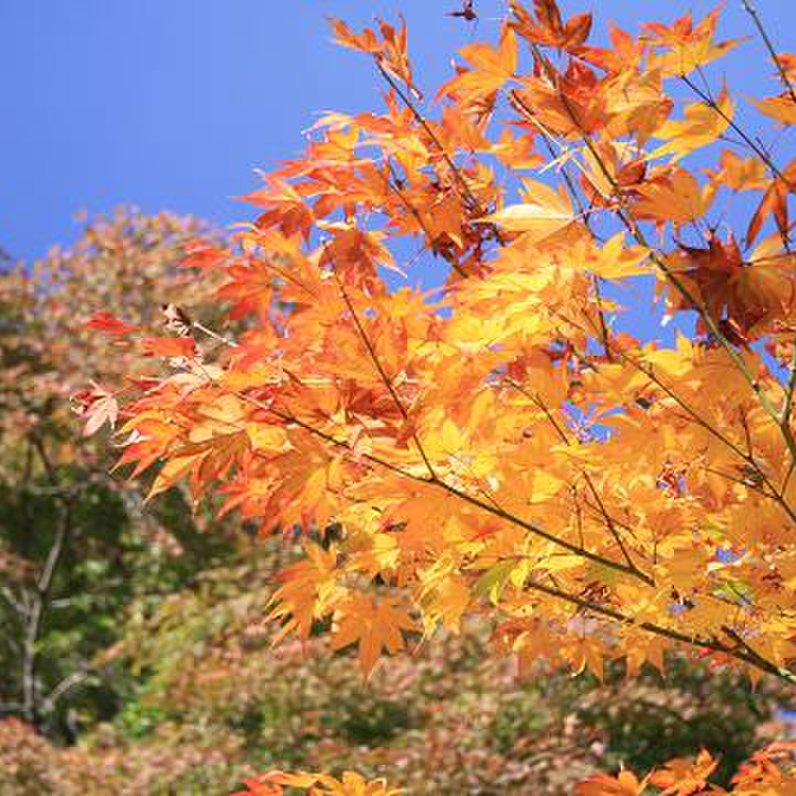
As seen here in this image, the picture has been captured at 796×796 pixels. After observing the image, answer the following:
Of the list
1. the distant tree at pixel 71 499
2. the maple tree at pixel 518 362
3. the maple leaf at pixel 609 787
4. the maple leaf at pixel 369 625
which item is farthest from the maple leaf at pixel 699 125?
the distant tree at pixel 71 499

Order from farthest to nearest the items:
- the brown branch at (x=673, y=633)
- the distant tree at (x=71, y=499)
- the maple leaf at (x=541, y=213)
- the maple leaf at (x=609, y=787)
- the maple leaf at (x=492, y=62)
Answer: the distant tree at (x=71, y=499) → the maple leaf at (x=609, y=787) → the brown branch at (x=673, y=633) → the maple leaf at (x=492, y=62) → the maple leaf at (x=541, y=213)

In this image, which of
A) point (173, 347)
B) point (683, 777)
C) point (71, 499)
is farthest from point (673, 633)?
point (71, 499)

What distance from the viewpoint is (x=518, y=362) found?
1990mm

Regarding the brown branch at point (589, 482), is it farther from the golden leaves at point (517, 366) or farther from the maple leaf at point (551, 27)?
the maple leaf at point (551, 27)

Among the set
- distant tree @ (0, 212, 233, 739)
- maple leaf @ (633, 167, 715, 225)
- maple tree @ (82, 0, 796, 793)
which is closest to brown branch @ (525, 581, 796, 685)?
maple tree @ (82, 0, 796, 793)

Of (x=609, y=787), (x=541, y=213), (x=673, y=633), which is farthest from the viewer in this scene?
(x=609, y=787)

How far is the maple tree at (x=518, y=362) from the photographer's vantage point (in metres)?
1.65

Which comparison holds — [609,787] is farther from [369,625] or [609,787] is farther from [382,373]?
[382,373]

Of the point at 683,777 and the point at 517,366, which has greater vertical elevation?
the point at 517,366

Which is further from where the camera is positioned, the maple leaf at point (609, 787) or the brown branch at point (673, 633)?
the maple leaf at point (609, 787)

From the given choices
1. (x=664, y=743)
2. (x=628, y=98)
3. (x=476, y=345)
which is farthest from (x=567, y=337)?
(x=664, y=743)

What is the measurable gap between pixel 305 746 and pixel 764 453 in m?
6.22

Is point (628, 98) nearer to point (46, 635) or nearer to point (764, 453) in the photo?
point (764, 453)

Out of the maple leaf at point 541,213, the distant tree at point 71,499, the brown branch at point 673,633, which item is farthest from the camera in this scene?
the distant tree at point 71,499
